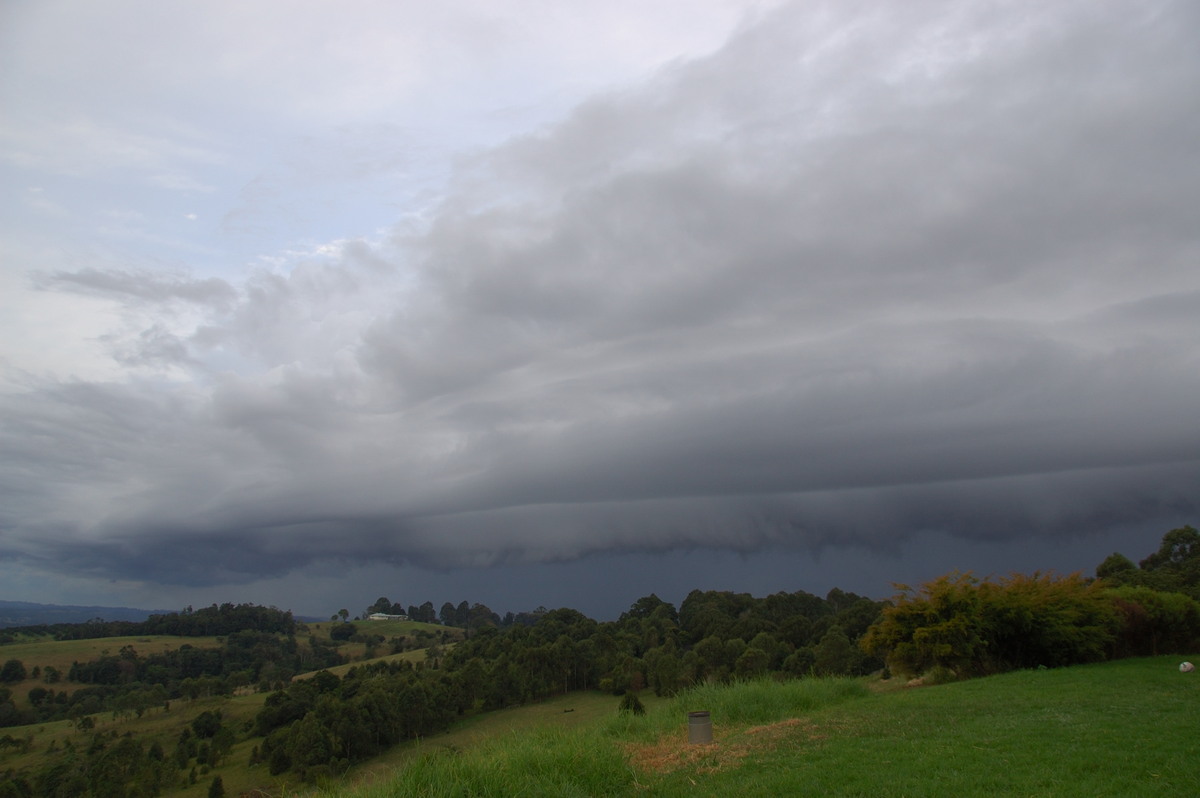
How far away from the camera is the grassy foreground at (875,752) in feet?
32.9

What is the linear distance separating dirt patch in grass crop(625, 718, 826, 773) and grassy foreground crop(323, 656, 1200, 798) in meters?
0.05

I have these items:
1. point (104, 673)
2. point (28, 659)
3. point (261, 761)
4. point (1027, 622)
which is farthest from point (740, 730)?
point (28, 659)

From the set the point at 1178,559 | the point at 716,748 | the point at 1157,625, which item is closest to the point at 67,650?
the point at 716,748

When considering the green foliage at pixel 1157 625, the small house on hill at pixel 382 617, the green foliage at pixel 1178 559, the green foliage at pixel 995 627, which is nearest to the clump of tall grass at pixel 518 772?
the green foliage at pixel 995 627

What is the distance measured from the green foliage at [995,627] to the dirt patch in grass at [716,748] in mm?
14037

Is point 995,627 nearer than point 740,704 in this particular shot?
No

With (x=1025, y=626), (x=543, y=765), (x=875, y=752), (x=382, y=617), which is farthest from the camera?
(x=382, y=617)

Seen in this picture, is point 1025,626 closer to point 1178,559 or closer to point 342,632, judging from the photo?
point 1178,559

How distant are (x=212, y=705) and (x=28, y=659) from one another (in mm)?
34277

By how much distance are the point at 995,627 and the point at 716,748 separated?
1962 centimetres

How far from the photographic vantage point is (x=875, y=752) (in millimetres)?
12609

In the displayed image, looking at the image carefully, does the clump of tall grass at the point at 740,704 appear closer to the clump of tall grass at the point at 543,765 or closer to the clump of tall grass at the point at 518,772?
the clump of tall grass at the point at 543,765

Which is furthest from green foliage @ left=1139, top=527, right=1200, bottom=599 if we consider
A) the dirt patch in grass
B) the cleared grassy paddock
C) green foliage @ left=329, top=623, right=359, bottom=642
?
green foliage @ left=329, top=623, right=359, bottom=642

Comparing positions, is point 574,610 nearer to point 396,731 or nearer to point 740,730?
point 396,731
